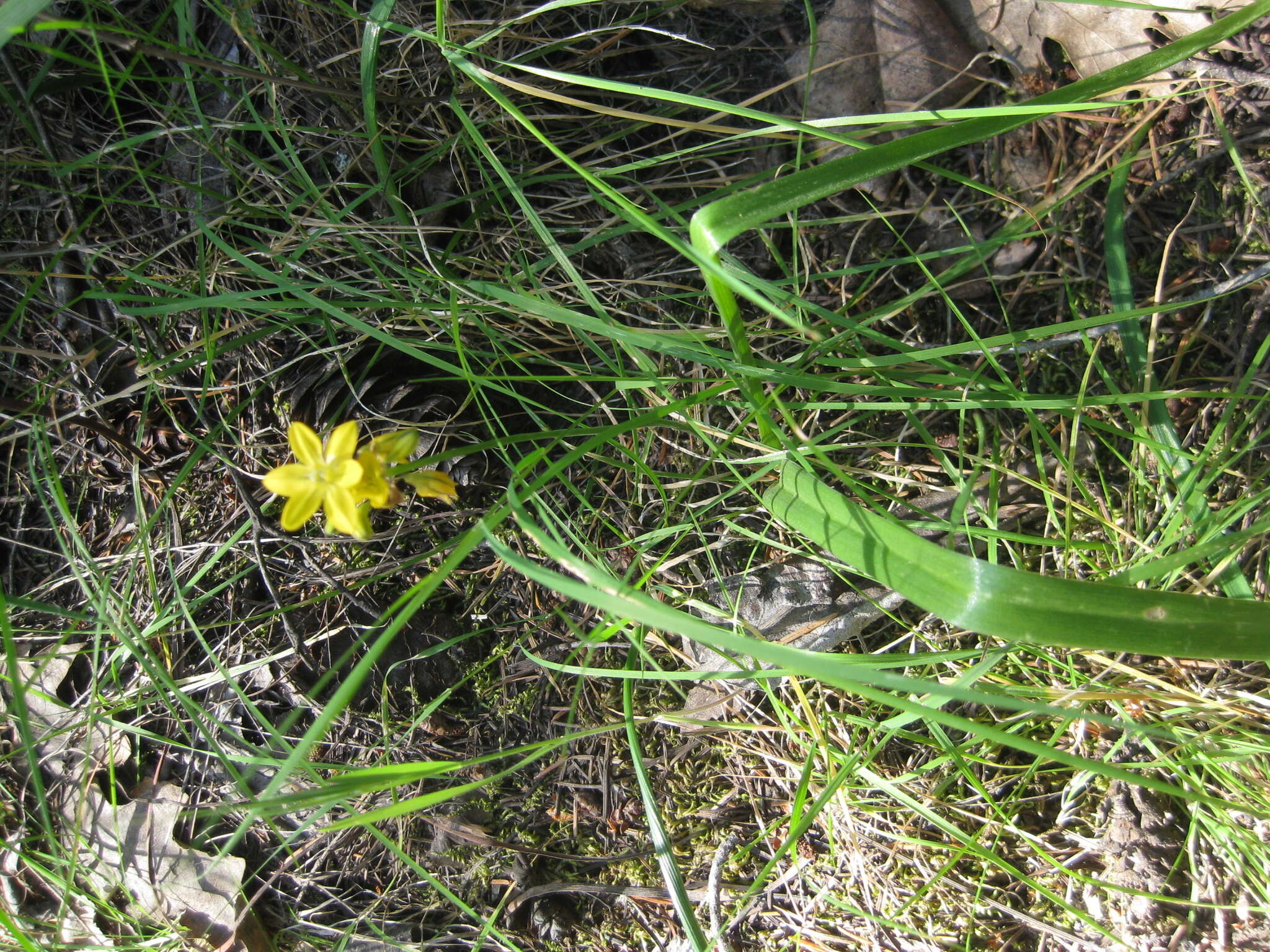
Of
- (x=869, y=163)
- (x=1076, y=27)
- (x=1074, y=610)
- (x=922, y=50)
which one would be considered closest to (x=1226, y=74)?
(x=1076, y=27)

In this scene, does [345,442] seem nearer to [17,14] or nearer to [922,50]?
[17,14]

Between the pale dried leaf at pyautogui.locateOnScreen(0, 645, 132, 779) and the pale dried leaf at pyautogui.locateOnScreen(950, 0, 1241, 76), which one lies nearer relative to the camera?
the pale dried leaf at pyautogui.locateOnScreen(950, 0, 1241, 76)

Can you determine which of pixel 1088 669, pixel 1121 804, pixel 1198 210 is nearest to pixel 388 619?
pixel 1088 669

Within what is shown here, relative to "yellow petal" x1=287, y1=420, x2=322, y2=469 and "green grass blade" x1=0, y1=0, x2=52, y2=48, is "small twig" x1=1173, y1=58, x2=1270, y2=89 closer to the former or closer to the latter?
"yellow petal" x1=287, y1=420, x2=322, y2=469

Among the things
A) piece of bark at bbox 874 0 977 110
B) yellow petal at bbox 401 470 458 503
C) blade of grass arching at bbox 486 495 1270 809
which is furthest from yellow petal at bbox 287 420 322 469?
piece of bark at bbox 874 0 977 110

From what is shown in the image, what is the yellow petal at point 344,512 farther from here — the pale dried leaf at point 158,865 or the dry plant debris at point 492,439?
the pale dried leaf at point 158,865

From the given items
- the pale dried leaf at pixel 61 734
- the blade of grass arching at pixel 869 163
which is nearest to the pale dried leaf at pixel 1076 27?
the blade of grass arching at pixel 869 163

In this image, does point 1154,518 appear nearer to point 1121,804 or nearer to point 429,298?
point 1121,804
